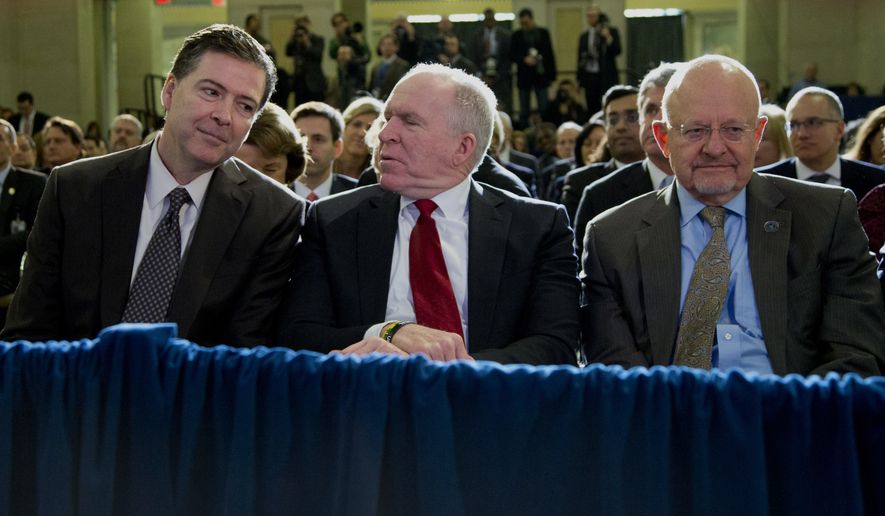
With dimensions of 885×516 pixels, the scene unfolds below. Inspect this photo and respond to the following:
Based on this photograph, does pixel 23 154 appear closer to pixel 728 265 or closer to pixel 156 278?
pixel 156 278

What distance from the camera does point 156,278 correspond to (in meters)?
2.43

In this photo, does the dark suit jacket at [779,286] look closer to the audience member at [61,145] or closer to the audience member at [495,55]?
the audience member at [61,145]

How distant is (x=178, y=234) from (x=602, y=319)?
1004 mm

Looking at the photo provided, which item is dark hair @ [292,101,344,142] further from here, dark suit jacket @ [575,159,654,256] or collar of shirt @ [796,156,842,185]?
collar of shirt @ [796,156,842,185]

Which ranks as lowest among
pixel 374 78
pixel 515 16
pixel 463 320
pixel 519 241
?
pixel 463 320

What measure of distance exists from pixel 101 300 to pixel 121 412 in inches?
49.9

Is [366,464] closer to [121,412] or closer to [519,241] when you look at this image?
[121,412]

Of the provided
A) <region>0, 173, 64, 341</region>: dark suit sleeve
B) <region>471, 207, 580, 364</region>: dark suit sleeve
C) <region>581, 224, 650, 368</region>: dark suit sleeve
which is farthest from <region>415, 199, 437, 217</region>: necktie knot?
<region>0, 173, 64, 341</region>: dark suit sleeve

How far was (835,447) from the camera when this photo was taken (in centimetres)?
110

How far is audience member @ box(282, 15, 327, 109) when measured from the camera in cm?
1411

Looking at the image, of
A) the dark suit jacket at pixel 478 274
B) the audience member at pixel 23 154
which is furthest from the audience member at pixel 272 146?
the audience member at pixel 23 154

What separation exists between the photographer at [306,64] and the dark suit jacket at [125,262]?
1166 centimetres

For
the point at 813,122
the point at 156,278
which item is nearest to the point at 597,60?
the point at 813,122

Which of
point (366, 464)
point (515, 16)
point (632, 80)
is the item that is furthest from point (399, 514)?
point (515, 16)
